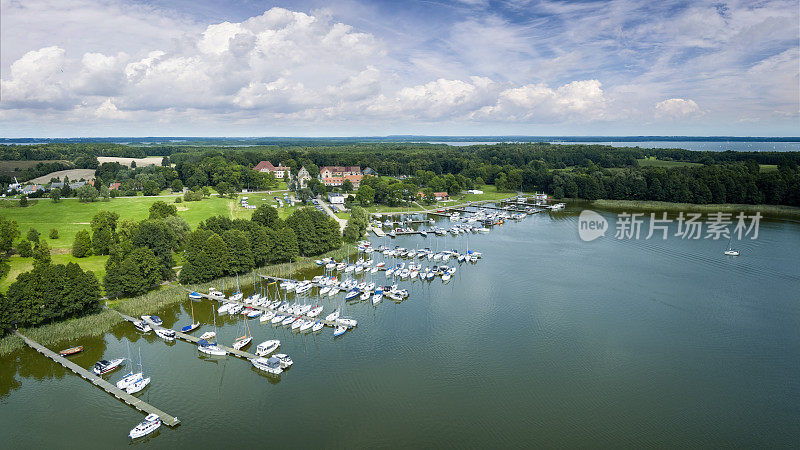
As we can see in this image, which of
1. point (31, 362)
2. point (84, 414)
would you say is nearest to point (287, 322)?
point (84, 414)

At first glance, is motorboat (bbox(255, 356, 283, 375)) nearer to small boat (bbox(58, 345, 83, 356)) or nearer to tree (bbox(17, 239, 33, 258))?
small boat (bbox(58, 345, 83, 356))

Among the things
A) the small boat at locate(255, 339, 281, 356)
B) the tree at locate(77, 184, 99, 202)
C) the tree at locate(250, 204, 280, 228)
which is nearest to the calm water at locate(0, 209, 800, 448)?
the small boat at locate(255, 339, 281, 356)

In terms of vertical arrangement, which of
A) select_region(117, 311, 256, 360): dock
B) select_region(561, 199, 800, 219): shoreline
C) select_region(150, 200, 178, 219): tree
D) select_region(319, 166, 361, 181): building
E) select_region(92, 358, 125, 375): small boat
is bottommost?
select_region(92, 358, 125, 375): small boat

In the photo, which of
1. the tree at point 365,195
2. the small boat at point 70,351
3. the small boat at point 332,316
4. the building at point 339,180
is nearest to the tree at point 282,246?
the small boat at point 332,316

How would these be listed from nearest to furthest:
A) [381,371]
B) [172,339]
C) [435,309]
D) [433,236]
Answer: [381,371]
[172,339]
[435,309]
[433,236]

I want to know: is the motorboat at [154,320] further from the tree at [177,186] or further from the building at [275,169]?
the building at [275,169]

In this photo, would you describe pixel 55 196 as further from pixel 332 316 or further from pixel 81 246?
pixel 332 316

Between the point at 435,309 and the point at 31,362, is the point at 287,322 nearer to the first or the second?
the point at 435,309
